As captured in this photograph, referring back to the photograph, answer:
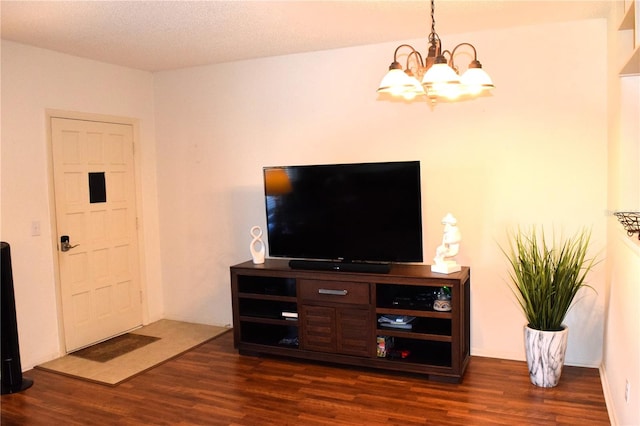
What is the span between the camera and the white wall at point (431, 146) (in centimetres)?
378

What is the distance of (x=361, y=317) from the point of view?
391 centimetres

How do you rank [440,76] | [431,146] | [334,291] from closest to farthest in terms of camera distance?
[440,76] → [334,291] → [431,146]

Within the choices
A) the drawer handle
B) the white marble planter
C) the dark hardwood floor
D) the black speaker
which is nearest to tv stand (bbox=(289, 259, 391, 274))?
the drawer handle

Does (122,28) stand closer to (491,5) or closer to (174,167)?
(174,167)

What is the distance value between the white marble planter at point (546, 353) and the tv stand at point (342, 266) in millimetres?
1101

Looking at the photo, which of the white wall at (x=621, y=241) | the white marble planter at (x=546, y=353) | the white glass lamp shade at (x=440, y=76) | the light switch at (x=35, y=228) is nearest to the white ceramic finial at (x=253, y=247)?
the light switch at (x=35, y=228)

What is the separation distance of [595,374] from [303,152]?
289 centimetres

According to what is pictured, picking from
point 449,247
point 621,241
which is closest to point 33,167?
point 449,247

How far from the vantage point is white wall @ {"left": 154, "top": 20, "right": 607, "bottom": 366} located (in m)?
3.78

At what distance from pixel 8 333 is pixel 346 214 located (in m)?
2.60

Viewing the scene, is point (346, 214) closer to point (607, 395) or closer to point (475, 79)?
point (475, 79)

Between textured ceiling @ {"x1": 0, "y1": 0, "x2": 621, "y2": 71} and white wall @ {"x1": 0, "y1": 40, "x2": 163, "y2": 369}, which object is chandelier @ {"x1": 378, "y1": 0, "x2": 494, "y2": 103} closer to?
textured ceiling @ {"x1": 0, "y1": 0, "x2": 621, "y2": 71}

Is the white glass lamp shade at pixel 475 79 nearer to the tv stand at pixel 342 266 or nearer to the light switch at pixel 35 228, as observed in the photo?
the tv stand at pixel 342 266

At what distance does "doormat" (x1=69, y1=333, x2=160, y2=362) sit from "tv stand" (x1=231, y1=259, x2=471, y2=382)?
999mm
